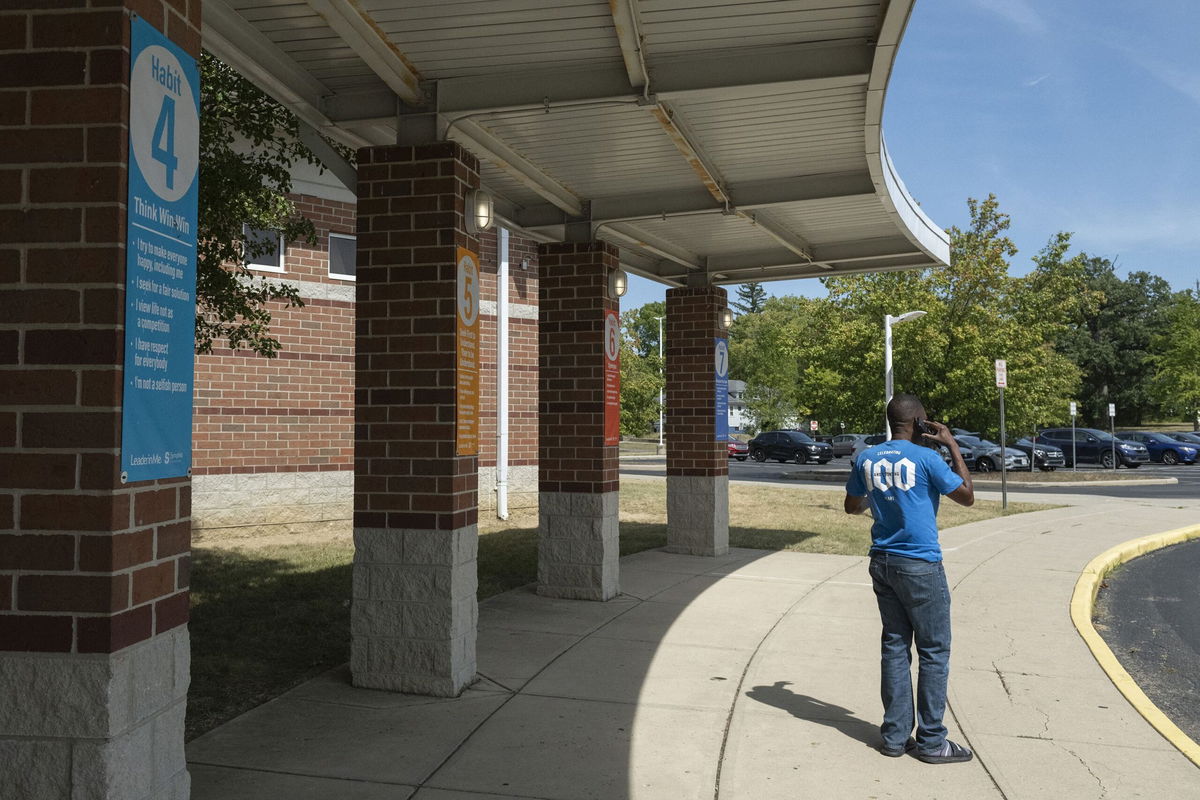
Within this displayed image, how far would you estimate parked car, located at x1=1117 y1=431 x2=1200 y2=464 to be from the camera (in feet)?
135

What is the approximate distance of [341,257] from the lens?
1605 centimetres

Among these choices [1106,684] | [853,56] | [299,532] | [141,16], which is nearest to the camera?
[141,16]

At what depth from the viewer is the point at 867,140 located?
7.53 meters

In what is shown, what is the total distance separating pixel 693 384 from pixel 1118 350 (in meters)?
76.4

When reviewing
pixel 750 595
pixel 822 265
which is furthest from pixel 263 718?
pixel 822 265

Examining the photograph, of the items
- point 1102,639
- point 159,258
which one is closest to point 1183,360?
point 1102,639

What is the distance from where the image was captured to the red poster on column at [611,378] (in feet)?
31.5

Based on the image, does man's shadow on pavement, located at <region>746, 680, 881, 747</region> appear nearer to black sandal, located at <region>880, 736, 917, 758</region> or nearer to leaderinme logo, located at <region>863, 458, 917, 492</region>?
black sandal, located at <region>880, 736, 917, 758</region>

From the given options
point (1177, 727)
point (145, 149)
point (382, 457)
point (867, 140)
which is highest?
point (867, 140)

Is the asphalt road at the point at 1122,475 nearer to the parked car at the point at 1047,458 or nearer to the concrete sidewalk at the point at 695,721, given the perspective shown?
the parked car at the point at 1047,458

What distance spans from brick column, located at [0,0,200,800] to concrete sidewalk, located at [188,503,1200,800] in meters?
1.52

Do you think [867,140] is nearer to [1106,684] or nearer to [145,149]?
[1106,684]

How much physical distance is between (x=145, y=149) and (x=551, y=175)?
580 centimetres

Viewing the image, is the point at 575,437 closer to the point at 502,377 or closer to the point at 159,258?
the point at 159,258
